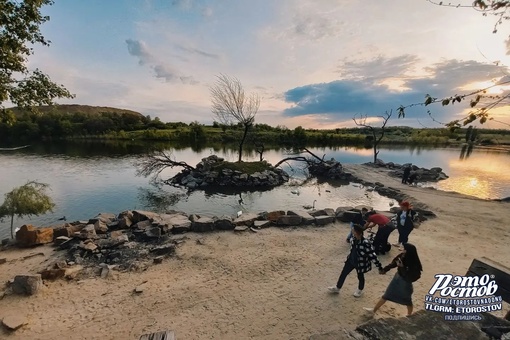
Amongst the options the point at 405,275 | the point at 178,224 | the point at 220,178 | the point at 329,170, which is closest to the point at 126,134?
the point at 220,178

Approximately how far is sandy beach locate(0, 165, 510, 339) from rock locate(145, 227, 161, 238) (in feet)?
3.71

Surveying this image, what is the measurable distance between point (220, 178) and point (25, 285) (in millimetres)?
15859

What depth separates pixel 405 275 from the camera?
4.88 meters

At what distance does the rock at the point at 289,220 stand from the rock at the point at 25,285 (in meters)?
8.07

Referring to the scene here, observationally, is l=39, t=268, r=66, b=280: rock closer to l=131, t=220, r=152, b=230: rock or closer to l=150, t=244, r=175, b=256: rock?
l=150, t=244, r=175, b=256: rock

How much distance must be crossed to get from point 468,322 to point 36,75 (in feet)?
32.8

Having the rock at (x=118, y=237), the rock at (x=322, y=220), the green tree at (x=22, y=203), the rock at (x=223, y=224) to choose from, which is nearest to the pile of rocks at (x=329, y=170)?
the rock at (x=322, y=220)

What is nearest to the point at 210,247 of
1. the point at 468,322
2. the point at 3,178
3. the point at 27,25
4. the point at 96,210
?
the point at 468,322

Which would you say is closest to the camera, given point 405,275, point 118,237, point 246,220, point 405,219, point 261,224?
point 405,275

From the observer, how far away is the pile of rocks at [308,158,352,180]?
999 inches

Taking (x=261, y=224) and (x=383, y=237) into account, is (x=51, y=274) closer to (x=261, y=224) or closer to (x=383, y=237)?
(x=261, y=224)

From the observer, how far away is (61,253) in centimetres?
852

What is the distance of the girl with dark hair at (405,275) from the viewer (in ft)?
15.7

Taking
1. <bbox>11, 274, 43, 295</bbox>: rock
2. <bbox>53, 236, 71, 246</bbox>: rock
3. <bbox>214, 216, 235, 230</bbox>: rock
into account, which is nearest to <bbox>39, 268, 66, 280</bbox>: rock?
<bbox>11, 274, 43, 295</bbox>: rock
